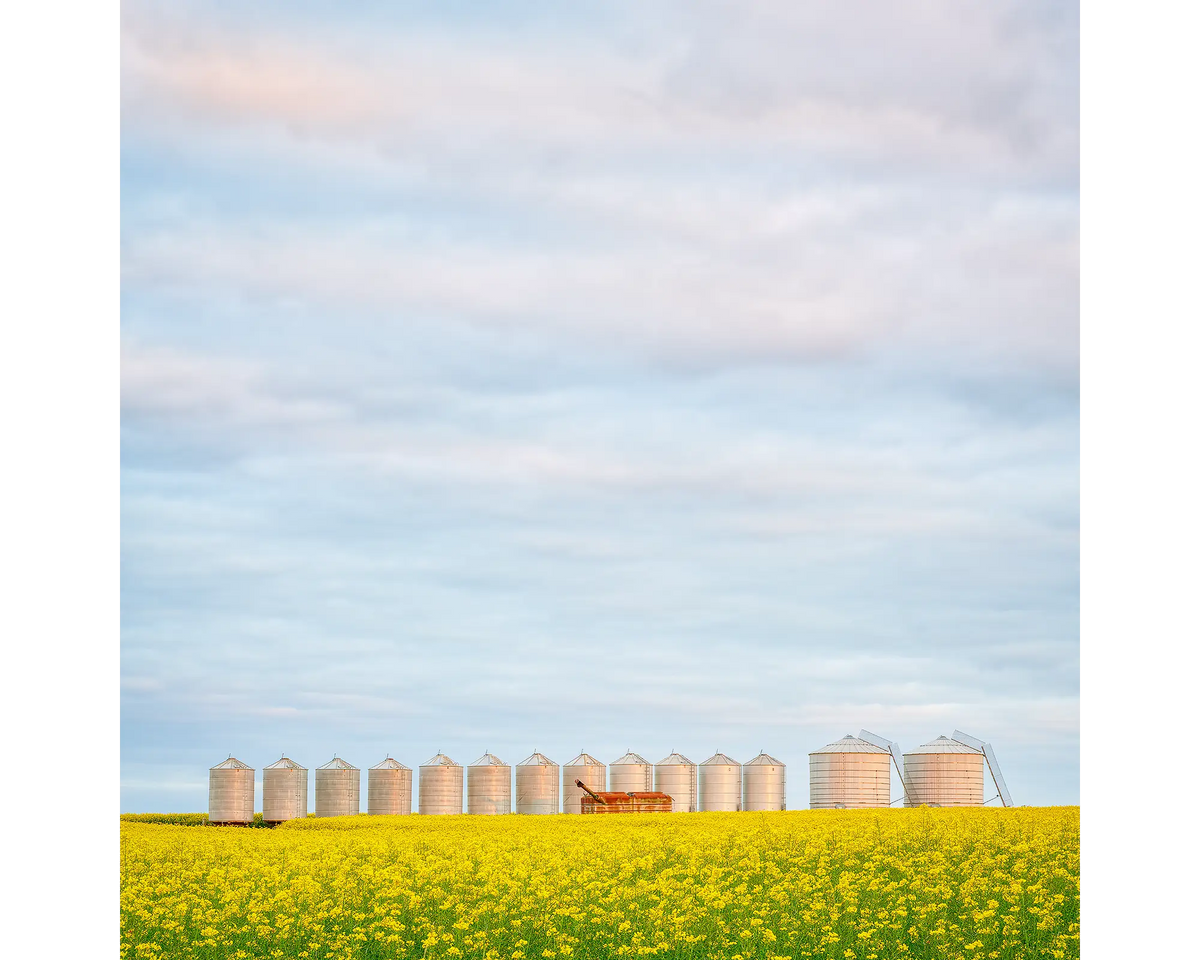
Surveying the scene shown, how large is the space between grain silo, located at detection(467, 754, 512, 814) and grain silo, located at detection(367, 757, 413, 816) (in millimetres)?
2344

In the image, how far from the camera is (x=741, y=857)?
1905 cm

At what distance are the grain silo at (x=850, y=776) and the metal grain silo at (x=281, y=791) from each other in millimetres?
18274

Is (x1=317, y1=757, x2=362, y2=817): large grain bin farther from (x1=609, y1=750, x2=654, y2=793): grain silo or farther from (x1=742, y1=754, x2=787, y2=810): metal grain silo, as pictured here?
(x1=742, y1=754, x2=787, y2=810): metal grain silo

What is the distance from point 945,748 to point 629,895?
85.8 ft

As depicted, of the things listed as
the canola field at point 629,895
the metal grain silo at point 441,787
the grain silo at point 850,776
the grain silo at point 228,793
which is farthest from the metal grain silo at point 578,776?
the canola field at point 629,895

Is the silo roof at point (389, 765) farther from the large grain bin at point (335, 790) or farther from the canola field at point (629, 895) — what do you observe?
the canola field at point (629, 895)

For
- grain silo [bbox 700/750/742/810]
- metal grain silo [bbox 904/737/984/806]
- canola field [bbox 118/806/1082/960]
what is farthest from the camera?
grain silo [bbox 700/750/742/810]

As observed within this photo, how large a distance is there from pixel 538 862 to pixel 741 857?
131 inches

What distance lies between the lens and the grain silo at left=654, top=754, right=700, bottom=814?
45281 millimetres

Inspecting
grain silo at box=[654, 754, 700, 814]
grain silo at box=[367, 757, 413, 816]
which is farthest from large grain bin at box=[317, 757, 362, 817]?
grain silo at box=[654, 754, 700, 814]

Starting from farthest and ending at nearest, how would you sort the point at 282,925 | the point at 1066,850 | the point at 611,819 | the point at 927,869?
the point at 611,819 < the point at 1066,850 < the point at 927,869 < the point at 282,925
